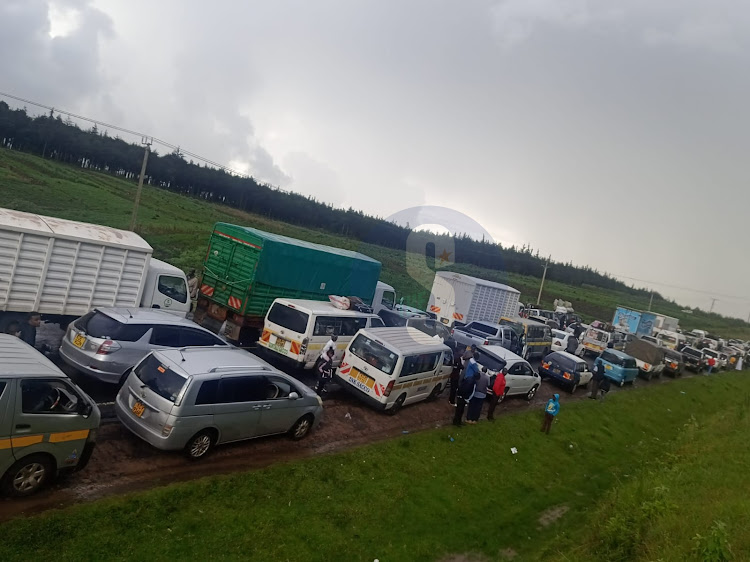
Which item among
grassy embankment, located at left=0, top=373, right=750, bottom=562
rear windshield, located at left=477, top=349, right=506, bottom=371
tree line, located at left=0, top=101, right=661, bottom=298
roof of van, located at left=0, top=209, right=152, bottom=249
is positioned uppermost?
tree line, located at left=0, top=101, right=661, bottom=298

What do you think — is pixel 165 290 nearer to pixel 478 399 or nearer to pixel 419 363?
pixel 419 363

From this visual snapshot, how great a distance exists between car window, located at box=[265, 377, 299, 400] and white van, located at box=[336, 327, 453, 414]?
3117 millimetres

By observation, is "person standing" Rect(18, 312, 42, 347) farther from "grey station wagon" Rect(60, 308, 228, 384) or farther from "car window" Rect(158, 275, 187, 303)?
"car window" Rect(158, 275, 187, 303)

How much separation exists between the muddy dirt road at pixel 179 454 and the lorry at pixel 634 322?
3844 centimetres

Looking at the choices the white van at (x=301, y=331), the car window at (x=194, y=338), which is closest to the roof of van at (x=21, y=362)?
the car window at (x=194, y=338)

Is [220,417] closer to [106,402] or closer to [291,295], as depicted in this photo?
[106,402]

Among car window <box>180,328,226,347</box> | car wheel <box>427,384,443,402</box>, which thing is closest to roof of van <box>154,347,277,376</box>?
car window <box>180,328,226,347</box>

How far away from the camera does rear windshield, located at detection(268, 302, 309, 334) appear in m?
13.6

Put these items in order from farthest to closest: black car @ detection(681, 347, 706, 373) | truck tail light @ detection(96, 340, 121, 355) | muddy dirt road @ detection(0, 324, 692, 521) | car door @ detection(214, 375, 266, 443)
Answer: black car @ detection(681, 347, 706, 373), truck tail light @ detection(96, 340, 121, 355), car door @ detection(214, 375, 266, 443), muddy dirt road @ detection(0, 324, 692, 521)

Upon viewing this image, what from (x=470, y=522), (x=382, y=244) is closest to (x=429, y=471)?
(x=470, y=522)

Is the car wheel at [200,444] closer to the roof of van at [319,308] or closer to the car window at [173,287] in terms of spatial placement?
the roof of van at [319,308]

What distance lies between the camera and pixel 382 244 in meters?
82.5

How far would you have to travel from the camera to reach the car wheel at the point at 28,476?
602 cm

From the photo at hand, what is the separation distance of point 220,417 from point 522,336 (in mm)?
18212
